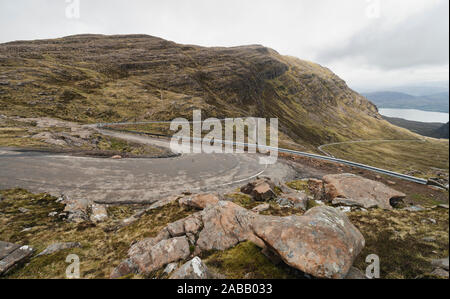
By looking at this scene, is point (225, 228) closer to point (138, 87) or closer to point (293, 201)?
point (293, 201)

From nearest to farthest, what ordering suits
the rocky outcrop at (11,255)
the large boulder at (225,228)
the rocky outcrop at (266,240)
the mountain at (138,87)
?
1. the rocky outcrop at (266,240)
2. the rocky outcrop at (11,255)
3. the large boulder at (225,228)
4. the mountain at (138,87)

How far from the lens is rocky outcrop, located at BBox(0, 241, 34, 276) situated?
5443mm

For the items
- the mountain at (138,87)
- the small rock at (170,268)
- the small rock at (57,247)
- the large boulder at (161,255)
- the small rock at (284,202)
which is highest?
the mountain at (138,87)

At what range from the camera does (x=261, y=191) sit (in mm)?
10336

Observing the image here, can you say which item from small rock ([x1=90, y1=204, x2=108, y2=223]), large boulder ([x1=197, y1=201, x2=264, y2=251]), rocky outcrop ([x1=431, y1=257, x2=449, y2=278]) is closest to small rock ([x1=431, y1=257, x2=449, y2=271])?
rocky outcrop ([x1=431, y1=257, x2=449, y2=278])

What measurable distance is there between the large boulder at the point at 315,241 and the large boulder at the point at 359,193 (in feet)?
15.8

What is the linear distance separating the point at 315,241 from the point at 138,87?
68387mm

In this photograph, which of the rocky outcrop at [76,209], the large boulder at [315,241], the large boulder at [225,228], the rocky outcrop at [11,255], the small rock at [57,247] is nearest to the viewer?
the large boulder at [315,241]

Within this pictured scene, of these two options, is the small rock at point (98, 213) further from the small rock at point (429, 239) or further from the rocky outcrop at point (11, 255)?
the small rock at point (429, 239)

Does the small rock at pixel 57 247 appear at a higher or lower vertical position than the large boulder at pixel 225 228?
lower

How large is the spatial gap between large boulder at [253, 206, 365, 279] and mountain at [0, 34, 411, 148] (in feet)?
132

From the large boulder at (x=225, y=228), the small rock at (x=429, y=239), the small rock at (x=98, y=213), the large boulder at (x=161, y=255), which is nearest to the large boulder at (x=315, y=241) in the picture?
the large boulder at (x=225, y=228)

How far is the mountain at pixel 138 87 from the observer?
4331 centimetres
